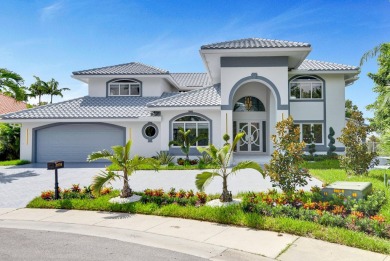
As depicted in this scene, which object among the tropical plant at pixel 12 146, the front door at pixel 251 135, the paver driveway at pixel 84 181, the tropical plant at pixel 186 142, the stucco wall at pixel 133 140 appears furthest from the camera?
the front door at pixel 251 135

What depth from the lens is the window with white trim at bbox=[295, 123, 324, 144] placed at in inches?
830

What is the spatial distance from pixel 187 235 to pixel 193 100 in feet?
44.7

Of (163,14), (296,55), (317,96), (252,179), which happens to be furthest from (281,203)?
(317,96)

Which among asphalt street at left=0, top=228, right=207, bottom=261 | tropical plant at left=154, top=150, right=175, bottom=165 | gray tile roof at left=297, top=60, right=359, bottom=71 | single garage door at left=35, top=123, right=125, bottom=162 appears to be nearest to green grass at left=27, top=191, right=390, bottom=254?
asphalt street at left=0, top=228, right=207, bottom=261

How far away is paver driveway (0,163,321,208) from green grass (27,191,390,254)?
207 cm

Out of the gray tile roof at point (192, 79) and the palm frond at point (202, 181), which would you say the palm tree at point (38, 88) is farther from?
the palm frond at point (202, 181)

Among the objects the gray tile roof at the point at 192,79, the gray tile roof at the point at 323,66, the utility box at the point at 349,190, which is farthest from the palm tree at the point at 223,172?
the gray tile roof at the point at 192,79

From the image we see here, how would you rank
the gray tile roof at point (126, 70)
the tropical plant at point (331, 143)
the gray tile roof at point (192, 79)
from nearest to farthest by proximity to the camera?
the tropical plant at point (331, 143) < the gray tile roof at point (126, 70) < the gray tile roof at point (192, 79)

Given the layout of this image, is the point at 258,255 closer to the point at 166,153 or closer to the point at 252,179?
the point at 252,179

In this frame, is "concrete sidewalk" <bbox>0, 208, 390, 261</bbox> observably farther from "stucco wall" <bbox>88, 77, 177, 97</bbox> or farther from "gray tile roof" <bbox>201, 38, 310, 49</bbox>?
"stucco wall" <bbox>88, 77, 177, 97</bbox>

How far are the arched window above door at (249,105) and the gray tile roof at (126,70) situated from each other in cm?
651

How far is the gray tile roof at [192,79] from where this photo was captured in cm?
2995

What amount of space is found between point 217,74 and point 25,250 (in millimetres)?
18820

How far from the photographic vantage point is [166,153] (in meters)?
19.1
